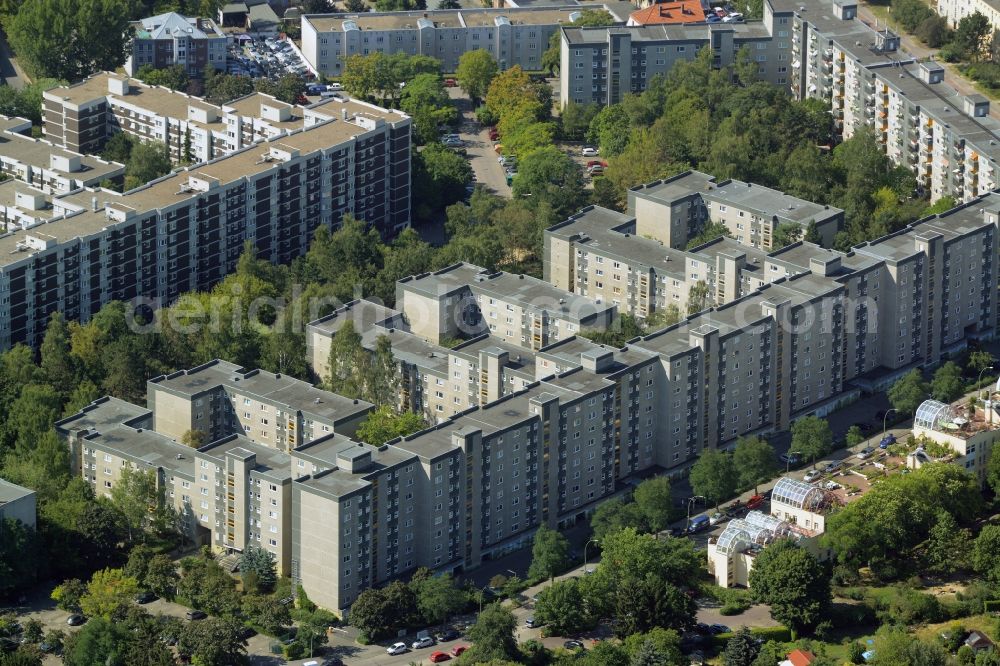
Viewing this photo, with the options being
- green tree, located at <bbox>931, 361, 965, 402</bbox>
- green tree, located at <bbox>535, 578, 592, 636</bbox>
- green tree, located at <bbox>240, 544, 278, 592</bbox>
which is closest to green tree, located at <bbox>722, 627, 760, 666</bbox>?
green tree, located at <bbox>535, 578, 592, 636</bbox>

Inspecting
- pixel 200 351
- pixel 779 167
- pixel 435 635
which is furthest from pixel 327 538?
pixel 779 167

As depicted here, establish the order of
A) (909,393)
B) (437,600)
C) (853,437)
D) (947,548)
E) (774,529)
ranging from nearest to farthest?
(437,600)
(774,529)
(947,548)
(853,437)
(909,393)

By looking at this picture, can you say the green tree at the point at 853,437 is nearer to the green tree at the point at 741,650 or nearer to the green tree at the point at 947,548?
the green tree at the point at 947,548

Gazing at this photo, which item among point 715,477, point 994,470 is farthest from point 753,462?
point 994,470

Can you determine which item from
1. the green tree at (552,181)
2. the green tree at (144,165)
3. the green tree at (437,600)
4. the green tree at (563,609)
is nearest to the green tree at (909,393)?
the green tree at (563,609)

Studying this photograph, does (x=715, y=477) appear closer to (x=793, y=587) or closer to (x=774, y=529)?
(x=774, y=529)

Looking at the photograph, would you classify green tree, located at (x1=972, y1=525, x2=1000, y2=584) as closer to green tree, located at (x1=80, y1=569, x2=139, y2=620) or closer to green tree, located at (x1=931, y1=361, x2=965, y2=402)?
green tree, located at (x1=931, y1=361, x2=965, y2=402)

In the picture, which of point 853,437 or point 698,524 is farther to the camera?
point 853,437
